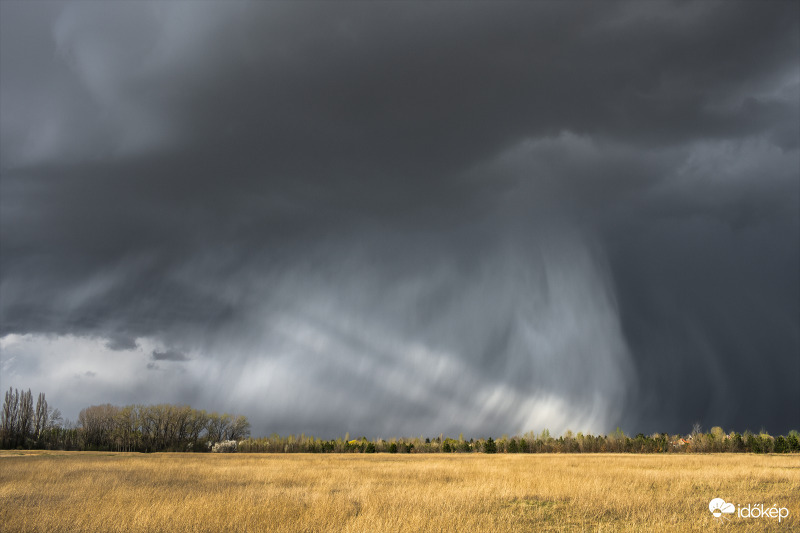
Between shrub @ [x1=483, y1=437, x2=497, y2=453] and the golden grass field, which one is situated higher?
the golden grass field

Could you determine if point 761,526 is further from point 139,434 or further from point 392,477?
point 139,434

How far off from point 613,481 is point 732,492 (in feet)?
17.1

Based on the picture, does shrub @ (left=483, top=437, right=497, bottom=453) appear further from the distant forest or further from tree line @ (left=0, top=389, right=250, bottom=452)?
tree line @ (left=0, top=389, right=250, bottom=452)

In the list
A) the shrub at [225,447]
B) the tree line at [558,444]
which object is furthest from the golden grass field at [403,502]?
the shrub at [225,447]

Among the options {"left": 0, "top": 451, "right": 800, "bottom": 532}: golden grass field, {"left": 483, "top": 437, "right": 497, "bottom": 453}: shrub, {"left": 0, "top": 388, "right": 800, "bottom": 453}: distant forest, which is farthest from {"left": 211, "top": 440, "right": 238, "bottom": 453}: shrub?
{"left": 0, "top": 451, "right": 800, "bottom": 532}: golden grass field

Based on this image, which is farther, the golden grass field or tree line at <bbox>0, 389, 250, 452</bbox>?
tree line at <bbox>0, 389, 250, 452</bbox>

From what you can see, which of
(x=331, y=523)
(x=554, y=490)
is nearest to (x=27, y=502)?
(x=331, y=523)

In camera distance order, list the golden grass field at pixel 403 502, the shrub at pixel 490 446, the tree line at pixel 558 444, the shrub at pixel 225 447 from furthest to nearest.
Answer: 1. the shrub at pixel 225 447
2. the shrub at pixel 490 446
3. the tree line at pixel 558 444
4. the golden grass field at pixel 403 502

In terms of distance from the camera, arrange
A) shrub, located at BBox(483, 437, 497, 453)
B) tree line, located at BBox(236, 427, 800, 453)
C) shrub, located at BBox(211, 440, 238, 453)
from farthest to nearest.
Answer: shrub, located at BBox(211, 440, 238, 453), shrub, located at BBox(483, 437, 497, 453), tree line, located at BBox(236, 427, 800, 453)

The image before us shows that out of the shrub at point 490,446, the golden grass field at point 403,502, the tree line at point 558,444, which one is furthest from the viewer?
the shrub at point 490,446

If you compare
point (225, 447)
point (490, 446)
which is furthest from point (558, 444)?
point (225, 447)

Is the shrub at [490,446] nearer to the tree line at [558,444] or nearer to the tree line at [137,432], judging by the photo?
the tree line at [558,444]

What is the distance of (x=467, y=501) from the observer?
19.5 metres

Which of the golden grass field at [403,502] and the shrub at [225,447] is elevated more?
the golden grass field at [403,502]
